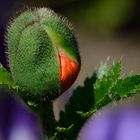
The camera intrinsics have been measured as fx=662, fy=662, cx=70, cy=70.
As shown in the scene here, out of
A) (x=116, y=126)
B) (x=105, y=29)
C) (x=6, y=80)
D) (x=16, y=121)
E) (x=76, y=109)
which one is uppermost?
(x=6, y=80)

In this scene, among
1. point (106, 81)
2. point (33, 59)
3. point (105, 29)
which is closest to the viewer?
point (33, 59)

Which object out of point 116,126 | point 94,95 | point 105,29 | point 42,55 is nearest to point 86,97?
point 94,95

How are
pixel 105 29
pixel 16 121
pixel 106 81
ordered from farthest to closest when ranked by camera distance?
1. pixel 105 29
2. pixel 16 121
3. pixel 106 81

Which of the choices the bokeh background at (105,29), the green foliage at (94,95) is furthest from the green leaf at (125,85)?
the bokeh background at (105,29)

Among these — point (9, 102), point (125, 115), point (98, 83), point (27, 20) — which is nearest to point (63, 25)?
point (27, 20)

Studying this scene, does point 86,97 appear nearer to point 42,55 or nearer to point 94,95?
point 94,95

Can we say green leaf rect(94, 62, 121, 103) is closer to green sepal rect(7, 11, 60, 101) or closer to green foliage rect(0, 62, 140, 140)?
green foliage rect(0, 62, 140, 140)

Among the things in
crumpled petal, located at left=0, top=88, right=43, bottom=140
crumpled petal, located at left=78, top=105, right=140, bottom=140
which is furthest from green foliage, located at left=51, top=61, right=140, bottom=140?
crumpled petal, located at left=0, top=88, right=43, bottom=140
